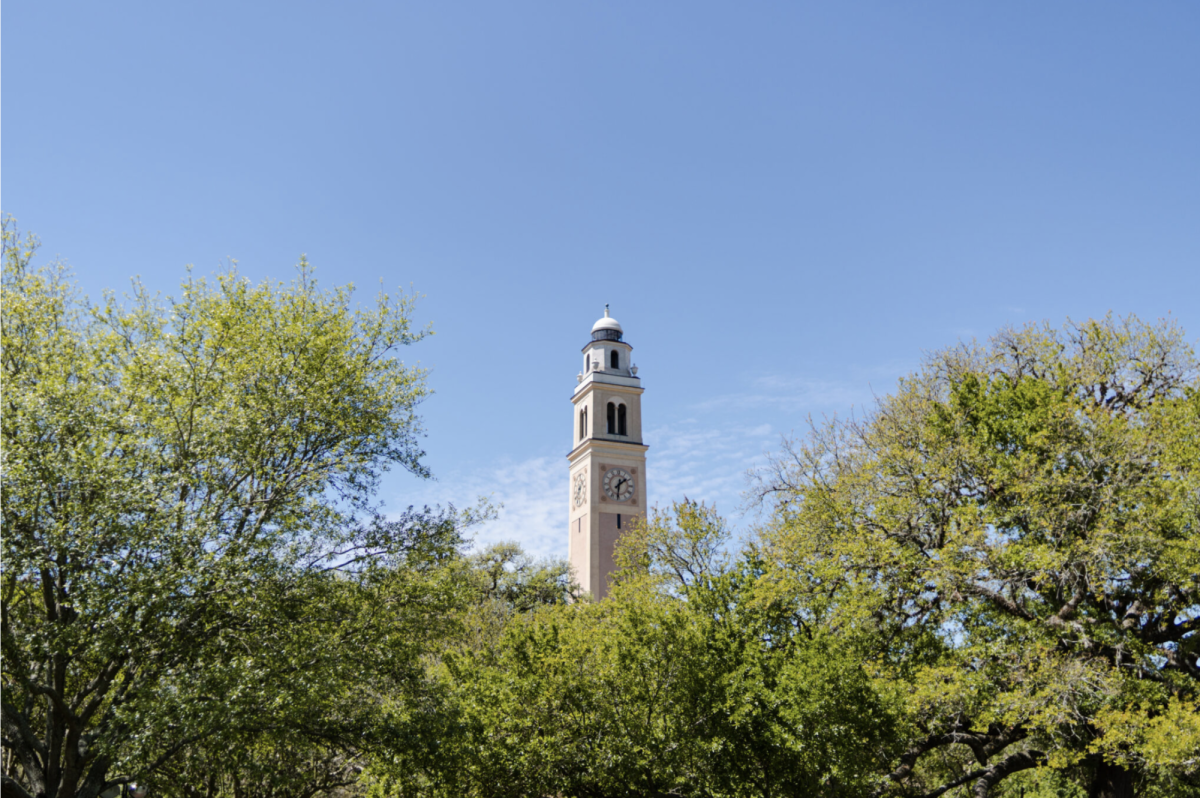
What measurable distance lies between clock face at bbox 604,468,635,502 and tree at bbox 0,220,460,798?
3780 centimetres

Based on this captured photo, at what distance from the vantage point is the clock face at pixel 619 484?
54594 millimetres

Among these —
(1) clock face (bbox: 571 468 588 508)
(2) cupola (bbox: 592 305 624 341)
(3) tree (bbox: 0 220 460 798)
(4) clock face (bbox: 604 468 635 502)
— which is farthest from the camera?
(2) cupola (bbox: 592 305 624 341)

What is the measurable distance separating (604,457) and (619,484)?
1.91 metres

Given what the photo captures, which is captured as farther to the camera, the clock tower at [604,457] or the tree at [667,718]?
the clock tower at [604,457]

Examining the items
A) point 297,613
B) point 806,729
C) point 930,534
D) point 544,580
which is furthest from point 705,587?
point 544,580

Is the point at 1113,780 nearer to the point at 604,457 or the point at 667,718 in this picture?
the point at 667,718

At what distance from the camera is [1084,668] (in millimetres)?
16875

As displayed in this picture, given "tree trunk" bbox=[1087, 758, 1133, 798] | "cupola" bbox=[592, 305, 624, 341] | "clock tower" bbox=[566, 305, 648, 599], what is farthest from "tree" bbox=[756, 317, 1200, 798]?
"cupola" bbox=[592, 305, 624, 341]

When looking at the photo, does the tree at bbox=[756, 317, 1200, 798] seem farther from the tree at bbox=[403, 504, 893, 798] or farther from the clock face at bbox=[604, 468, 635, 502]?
the clock face at bbox=[604, 468, 635, 502]

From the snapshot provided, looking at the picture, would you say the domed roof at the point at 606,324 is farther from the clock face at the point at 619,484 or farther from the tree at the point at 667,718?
the tree at the point at 667,718

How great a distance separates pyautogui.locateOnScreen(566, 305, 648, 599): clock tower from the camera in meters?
52.8

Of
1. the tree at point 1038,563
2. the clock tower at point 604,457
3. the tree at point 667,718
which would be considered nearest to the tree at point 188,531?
the tree at point 667,718

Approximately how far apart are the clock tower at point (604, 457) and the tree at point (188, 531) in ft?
118

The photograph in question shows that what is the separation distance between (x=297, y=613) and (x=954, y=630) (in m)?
14.7
